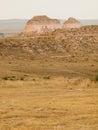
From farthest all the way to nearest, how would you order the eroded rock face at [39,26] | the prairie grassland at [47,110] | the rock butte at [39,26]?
the eroded rock face at [39,26] < the rock butte at [39,26] < the prairie grassland at [47,110]

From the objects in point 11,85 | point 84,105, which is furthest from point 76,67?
point 84,105

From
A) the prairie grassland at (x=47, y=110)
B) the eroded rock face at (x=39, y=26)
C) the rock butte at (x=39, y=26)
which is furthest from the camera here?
the eroded rock face at (x=39, y=26)

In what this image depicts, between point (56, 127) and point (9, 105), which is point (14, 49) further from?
point (56, 127)

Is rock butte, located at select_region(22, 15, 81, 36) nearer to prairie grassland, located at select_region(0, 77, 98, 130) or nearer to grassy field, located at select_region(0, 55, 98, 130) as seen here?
grassy field, located at select_region(0, 55, 98, 130)

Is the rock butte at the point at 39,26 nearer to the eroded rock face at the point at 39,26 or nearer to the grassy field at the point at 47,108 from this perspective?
the eroded rock face at the point at 39,26

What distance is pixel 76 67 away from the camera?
45.4 meters

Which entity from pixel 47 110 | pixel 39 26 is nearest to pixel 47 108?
pixel 47 110

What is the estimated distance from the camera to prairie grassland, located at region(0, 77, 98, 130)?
476 inches

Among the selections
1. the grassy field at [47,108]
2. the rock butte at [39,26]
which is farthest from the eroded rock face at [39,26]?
the grassy field at [47,108]

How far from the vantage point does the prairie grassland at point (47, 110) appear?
12094 mm

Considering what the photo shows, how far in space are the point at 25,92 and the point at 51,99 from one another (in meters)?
3.04

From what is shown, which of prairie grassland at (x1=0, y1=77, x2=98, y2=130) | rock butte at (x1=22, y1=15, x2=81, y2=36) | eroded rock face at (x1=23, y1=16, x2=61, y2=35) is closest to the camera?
prairie grassland at (x1=0, y1=77, x2=98, y2=130)

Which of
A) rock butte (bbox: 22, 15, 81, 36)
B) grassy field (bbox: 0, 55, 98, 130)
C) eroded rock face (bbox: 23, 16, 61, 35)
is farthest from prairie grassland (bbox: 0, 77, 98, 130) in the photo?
eroded rock face (bbox: 23, 16, 61, 35)

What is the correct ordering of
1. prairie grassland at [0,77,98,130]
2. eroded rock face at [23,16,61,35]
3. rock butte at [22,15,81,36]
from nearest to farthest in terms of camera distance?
prairie grassland at [0,77,98,130] → rock butte at [22,15,81,36] → eroded rock face at [23,16,61,35]
